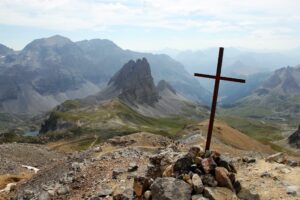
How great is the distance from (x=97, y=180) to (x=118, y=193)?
6.00 meters

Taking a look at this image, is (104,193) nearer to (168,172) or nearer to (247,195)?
(168,172)

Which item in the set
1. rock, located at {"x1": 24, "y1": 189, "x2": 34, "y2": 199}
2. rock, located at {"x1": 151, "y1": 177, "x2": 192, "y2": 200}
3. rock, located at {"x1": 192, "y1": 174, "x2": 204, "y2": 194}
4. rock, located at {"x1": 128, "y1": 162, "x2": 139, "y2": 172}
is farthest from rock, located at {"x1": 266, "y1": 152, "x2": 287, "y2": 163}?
rock, located at {"x1": 24, "y1": 189, "x2": 34, "y2": 199}

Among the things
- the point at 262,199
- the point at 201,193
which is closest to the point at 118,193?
the point at 201,193

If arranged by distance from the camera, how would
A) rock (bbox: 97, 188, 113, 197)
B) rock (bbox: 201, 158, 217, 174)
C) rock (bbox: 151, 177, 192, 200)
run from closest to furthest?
rock (bbox: 151, 177, 192, 200), rock (bbox: 201, 158, 217, 174), rock (bbox: 97, 188, 113, 197)

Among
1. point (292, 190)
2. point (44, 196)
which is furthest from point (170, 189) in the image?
point (44, 196)

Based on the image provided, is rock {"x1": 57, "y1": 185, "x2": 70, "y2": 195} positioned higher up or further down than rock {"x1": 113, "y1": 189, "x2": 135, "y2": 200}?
further down

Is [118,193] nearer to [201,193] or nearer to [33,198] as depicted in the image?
[201,193]

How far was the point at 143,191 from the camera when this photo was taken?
26.1 m

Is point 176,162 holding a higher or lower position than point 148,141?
higher

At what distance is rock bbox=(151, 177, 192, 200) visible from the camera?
23.6 metres

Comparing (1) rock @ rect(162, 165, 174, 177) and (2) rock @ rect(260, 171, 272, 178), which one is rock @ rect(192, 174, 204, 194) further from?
(2) rock @ rect(260, 171, 272, 178)

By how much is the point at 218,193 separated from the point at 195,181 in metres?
1.44

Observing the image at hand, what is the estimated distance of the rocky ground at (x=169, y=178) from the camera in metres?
24.6

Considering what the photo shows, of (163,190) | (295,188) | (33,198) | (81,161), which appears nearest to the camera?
(163,190)
